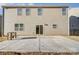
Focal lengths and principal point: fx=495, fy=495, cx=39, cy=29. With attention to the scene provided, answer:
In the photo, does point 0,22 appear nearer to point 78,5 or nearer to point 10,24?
point 10,24

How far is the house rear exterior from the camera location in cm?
1362

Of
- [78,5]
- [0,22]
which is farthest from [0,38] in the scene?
[78,5]

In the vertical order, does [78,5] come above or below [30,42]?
above

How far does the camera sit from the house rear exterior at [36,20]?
→ 1362cm

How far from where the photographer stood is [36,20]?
44.9 ft

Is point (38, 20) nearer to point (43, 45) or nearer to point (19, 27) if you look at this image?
point (19, 27)

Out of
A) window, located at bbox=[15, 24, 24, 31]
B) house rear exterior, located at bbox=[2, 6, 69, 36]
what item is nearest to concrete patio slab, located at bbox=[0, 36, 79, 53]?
house rear exterior, located at bbox=[2, 6, 69, 36]

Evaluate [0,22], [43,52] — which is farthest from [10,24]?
[43,52]

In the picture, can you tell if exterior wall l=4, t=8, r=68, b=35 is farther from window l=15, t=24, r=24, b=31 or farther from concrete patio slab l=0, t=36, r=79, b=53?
concrete patio slab l=0, t=36, r=79, b=53

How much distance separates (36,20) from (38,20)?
0.06 meters

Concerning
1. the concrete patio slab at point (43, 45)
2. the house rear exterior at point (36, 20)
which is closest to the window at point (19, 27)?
the house rear exterior at point (36, 20)

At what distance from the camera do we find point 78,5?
44.7 feet

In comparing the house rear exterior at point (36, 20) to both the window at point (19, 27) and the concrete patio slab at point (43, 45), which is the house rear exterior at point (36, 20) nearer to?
Result: the window at point (19, 27)

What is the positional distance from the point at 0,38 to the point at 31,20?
0.99m
